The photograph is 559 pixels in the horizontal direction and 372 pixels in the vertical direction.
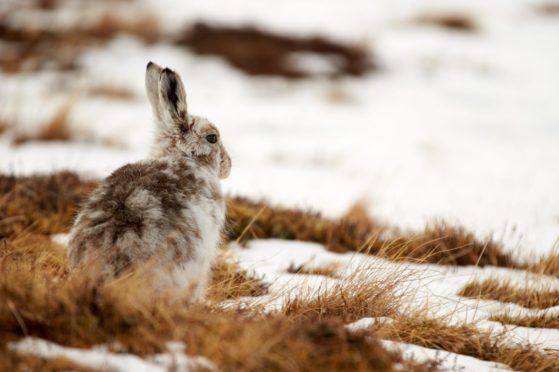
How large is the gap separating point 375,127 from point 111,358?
37.7 feet

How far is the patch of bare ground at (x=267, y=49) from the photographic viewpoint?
1612 centimetres

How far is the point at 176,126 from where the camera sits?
407 centimetres

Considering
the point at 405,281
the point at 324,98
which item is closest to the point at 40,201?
the point at 405,281

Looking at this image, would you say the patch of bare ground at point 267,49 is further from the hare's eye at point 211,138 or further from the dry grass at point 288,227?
the hare's eye at point 211,138

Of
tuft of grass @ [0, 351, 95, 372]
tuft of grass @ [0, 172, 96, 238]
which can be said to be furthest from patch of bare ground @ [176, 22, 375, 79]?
tuft of grass @ [0, 351, 95, 372]

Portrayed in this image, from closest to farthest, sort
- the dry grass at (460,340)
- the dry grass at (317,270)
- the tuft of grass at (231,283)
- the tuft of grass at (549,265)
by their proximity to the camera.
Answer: the dry grass at (460,340), the tuft of grass at (231,283), the dry grass at (317,270), the tuft of grass at (549,265)

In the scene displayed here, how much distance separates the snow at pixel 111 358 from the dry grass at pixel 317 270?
7.72ft

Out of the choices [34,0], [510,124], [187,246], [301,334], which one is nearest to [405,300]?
[301,334]

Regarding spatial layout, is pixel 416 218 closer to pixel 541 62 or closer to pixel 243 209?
pixel 243 209

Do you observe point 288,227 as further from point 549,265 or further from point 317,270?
point 549,265

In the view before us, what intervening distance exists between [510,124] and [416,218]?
7.65m

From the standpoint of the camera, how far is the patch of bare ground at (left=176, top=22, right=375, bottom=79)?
16.1m

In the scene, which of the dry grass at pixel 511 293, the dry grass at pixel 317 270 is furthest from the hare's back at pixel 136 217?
the dry grass at pixel 511 293

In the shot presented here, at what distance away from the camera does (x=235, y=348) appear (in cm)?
257
